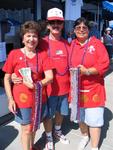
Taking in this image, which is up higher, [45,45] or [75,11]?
[75,11]

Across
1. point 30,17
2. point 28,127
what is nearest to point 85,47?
point 28,127

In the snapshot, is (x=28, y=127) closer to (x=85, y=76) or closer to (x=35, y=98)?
(x=35, y=98)

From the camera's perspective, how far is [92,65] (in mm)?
3650

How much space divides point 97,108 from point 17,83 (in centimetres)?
103


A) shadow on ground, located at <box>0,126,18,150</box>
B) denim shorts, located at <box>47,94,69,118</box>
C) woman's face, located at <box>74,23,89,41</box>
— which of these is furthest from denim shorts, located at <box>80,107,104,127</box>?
shadow on ground, located at <box>0,126,18,150</box>

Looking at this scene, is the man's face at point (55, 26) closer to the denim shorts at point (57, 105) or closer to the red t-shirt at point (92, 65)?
the red t-shirt at point (92, 65)

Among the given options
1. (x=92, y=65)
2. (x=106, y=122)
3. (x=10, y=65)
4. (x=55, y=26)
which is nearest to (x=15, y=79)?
(x=10, y=65)

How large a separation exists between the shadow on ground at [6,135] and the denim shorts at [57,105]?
83 cm

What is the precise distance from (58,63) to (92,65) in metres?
0.40

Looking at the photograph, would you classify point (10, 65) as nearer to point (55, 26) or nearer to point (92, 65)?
point (55, 26)

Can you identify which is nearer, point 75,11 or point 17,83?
point 17,83

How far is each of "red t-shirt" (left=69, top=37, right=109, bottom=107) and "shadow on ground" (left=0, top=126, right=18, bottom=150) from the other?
1.17 metres

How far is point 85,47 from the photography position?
3670mm

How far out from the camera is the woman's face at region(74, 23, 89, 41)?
12.0 ft
